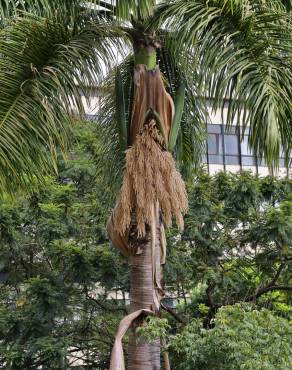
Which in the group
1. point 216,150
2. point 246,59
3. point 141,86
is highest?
point 246,59

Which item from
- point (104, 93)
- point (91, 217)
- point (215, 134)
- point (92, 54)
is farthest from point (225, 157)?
point (92, 54)

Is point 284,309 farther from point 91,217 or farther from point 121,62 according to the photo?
point 121,62

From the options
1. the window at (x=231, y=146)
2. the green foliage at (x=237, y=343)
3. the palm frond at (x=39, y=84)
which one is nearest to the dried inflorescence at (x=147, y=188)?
the palm frond at (x=39, y=84)

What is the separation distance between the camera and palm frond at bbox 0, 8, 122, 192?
6027mm

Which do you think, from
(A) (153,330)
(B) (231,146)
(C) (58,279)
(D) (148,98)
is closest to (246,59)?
(D) (148,98)

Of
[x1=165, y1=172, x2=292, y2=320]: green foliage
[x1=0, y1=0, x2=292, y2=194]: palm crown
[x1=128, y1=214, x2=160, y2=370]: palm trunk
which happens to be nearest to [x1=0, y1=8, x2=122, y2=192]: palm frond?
[x1=0, y1=0, x2=292, y2=194]: palm crown

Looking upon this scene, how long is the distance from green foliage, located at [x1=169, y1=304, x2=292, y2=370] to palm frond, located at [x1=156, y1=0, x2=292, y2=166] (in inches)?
76.6

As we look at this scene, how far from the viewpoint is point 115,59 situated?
22.8ft

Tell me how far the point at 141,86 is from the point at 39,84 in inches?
44.1

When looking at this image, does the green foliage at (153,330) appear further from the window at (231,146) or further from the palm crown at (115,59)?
the window at (231,146)

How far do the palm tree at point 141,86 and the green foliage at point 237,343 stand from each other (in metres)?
0.61

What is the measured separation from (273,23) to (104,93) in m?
2.77

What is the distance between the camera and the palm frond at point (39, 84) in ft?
19.8

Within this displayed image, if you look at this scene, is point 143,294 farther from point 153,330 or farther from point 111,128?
point 111,128
